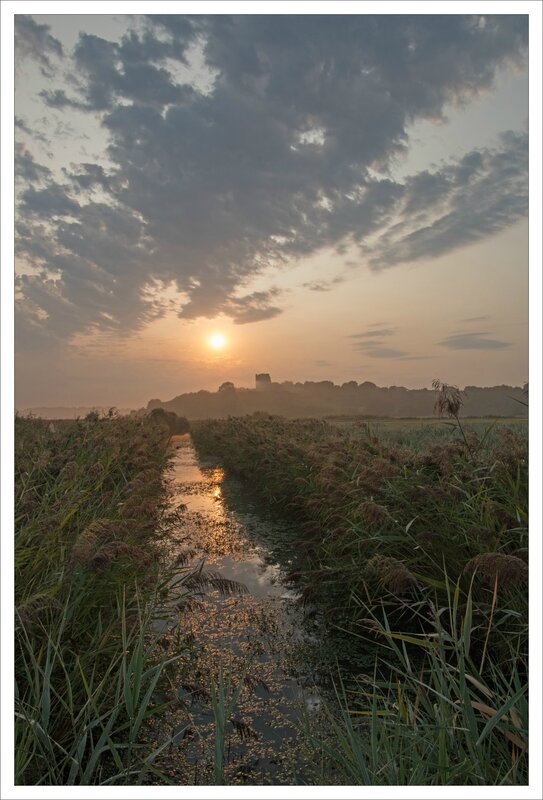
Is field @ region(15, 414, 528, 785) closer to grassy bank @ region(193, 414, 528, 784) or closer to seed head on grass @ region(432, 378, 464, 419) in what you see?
grassy bank @ region(193, 414, 528, 784)

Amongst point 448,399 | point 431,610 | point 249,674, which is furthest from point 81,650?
point 448,399

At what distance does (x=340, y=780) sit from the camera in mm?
2488

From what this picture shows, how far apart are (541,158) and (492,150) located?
0.60 m

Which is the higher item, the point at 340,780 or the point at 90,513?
the point at 90,513

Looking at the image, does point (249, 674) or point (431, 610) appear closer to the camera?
point (431, 610)

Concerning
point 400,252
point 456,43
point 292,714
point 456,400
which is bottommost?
point 292,714

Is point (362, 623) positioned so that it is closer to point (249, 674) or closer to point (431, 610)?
point (249, 674)

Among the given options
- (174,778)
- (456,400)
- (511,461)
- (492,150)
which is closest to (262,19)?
(492,150)

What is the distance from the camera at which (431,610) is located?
362 centimetres

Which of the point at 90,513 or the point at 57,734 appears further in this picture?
the point at 90,513

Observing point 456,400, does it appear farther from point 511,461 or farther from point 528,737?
point 528,737

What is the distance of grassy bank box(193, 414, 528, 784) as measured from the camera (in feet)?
7.51

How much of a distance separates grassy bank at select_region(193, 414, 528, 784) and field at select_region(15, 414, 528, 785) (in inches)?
0.7

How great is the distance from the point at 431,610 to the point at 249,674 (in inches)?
56.0
